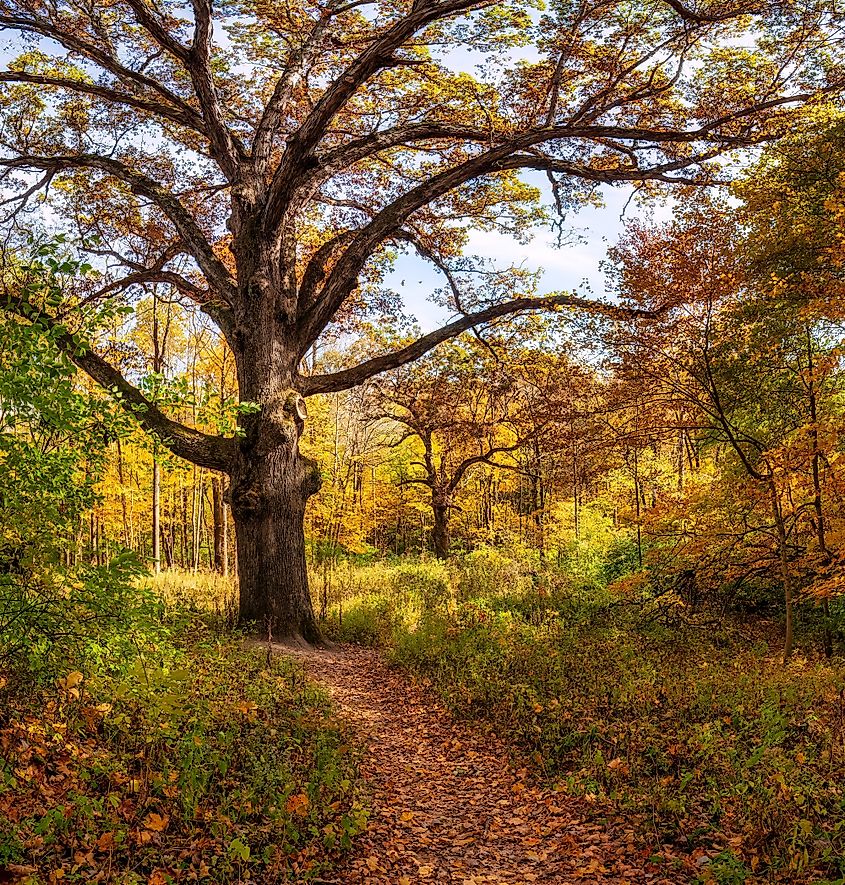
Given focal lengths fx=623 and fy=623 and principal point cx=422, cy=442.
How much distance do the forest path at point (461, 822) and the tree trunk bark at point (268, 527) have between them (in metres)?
2.54

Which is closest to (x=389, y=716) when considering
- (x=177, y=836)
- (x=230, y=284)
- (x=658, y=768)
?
(x=658, y=768)

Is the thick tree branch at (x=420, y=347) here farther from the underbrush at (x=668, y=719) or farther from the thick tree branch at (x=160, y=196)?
the underbrush at (x=668, y=719)

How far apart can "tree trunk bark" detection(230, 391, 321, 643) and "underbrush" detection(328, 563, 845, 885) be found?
2.00m

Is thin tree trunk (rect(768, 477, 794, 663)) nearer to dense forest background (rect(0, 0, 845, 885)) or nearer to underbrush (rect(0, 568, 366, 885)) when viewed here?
dense forest background (rect(0, 0, 845, 885))

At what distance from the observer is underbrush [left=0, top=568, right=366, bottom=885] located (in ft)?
11.1

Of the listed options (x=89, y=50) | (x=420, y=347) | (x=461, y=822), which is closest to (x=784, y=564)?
(x=461, y=822)

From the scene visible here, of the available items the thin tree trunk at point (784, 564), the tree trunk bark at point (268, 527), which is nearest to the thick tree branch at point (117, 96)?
the tree trunk bark at point (268, 527)

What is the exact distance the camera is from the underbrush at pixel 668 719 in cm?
409

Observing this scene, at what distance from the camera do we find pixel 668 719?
614cm

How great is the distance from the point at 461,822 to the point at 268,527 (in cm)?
570

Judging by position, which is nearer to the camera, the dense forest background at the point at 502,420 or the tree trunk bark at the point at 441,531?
the dense forest background at the point at 502,420

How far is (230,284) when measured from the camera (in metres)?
10.4

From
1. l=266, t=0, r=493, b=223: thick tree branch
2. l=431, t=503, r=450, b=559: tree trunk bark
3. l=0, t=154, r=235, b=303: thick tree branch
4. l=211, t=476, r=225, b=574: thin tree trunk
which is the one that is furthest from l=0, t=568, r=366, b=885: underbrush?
l=431, t=503, r=450, b=559: tree trunk bark

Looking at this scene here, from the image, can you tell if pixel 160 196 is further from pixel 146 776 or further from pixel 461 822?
pixel 461 822
